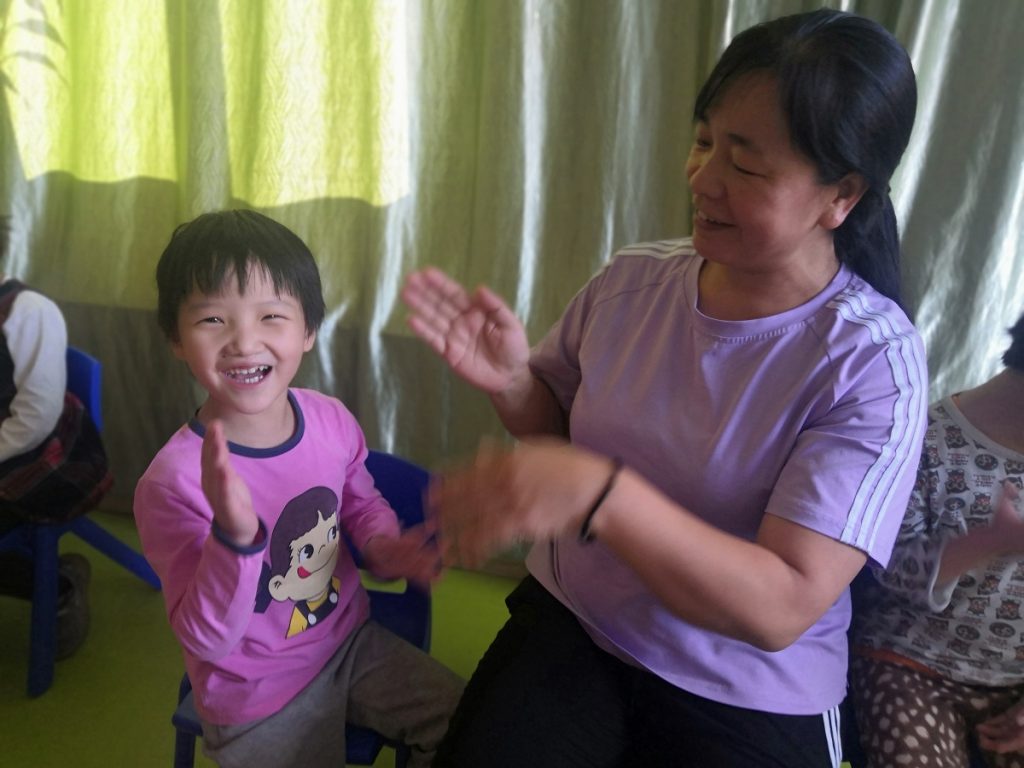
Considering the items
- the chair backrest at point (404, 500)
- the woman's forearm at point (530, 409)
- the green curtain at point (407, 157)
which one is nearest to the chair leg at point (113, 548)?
the green curtain at point (407, 157)

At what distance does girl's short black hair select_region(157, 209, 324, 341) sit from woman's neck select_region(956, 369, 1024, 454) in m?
0.98

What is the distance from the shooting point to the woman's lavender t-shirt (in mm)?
881

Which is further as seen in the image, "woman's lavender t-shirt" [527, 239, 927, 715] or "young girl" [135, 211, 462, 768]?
"young girl" [135, 211, 462, 768]

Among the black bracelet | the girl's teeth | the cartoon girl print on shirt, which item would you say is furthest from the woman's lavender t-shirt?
the girl's teeth

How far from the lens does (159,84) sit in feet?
6.65

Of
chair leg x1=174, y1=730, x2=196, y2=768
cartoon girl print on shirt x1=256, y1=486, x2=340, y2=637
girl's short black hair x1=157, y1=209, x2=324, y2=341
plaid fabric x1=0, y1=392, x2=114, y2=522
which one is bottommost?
chair leg x1=174, y1=730, x2=196, y2=768

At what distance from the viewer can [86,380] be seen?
1.74 m

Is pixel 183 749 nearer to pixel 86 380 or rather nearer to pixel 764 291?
pixel 86 380

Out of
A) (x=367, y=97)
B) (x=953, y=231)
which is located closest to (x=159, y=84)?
(x=367, y=97)

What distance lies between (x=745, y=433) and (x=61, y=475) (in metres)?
1.44

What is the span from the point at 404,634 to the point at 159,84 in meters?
1.56

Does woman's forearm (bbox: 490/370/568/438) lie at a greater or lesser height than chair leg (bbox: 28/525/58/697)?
greater

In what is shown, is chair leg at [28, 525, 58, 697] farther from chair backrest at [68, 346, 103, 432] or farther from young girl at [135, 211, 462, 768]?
young girl at [135, 211, 462, 768]

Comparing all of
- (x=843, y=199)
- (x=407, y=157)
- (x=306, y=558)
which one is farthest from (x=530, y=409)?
(x=407, y=157)
